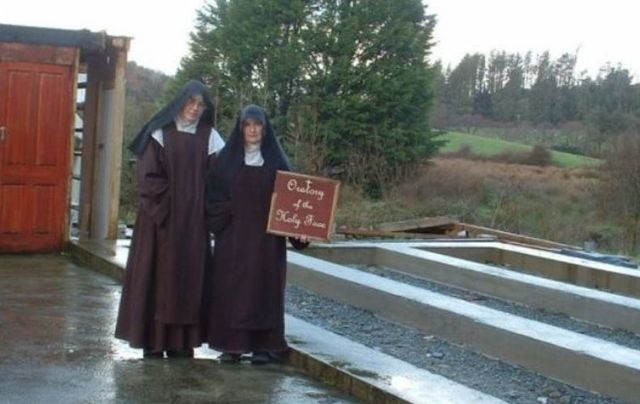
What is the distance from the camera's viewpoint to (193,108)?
625 cm

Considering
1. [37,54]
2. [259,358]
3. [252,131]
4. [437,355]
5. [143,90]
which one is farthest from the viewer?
[143,90]

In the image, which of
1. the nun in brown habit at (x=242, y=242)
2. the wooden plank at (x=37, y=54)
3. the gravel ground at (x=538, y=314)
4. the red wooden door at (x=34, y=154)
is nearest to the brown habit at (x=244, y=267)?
the nun in brown habit at (x=242, y=242)

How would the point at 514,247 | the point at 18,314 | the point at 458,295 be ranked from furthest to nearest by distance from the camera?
the point at 514,247 < the point at 458,295 < the point at 18,314

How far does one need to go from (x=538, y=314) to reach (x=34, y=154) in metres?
5.64

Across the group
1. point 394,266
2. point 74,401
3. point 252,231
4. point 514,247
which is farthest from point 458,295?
point 74,401

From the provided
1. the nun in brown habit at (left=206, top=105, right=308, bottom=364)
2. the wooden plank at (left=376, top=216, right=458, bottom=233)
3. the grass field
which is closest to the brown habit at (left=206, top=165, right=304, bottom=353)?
the nun in brown habit at (left=206, top=105, right=308, bottom=364)

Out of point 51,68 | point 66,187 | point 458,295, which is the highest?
point 51,68

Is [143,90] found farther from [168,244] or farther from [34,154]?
[168,244]

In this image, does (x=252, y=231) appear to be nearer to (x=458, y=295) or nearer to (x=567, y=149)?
(x=458, y=295)

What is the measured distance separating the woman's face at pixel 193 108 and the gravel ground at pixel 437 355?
2.51 m

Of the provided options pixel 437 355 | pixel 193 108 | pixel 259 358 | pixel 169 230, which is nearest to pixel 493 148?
pixel 437 355

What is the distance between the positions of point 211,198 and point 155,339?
3.07 ft

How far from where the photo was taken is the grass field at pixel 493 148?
118 feet

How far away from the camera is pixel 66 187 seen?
11.4m
